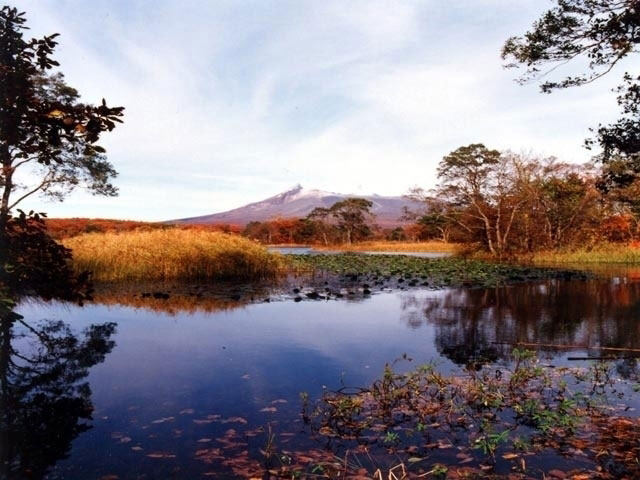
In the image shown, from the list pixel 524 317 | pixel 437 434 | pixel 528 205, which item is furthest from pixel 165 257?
pixel 528 205

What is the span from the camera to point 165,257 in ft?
61.8

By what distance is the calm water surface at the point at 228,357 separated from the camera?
428 centimetres

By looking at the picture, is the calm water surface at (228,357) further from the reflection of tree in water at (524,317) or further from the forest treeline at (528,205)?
the forest treeline at (528,205)

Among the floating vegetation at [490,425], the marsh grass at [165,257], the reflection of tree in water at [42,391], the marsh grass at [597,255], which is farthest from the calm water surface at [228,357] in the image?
the marsh grass at [597,255]

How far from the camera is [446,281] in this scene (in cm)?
2062

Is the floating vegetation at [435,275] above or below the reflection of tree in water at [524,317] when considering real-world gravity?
above

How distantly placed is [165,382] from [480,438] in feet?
13.9

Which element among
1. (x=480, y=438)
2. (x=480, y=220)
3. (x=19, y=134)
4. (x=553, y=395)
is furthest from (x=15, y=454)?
(x=480, y=220)

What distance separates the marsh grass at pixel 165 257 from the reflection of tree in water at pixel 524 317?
310 inches

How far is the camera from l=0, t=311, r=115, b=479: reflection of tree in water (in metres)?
4.09

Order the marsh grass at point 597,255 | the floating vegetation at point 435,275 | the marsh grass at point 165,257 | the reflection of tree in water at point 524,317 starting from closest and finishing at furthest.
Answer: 1. the reflection of tree in water at point 524,317
2. the marsh grass at point 165,257
3. the floating vegetation at point 435,275
4. the marsh grass at point 597,255

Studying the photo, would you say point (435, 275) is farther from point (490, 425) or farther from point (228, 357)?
point (490, 425)

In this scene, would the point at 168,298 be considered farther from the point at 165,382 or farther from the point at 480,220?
the point at 480,220

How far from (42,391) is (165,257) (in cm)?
1333
